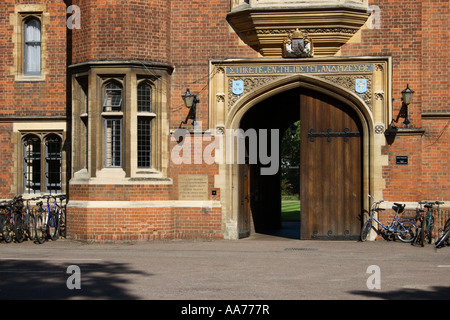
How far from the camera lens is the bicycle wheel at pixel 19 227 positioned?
17844 millimetres

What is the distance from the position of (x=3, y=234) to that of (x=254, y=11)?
781 centimetres

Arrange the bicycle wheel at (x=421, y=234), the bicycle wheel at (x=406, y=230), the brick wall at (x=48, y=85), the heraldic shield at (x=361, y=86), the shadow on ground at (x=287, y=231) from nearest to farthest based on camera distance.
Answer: the bicycle wheel at (x=421, y=234) → the bicycle wheel at (x=406, y=230) → the heraldic shield at (x=361, y=86) → the brick wall at (x=48, y=85) → the shadow on ground at (x=287, y=231)

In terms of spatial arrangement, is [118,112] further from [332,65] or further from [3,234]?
[332,65]

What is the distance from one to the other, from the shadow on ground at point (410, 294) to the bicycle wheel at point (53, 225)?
10.4 meters

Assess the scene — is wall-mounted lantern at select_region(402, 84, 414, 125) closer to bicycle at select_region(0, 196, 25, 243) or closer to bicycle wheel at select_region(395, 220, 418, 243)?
bicycle wheel at select_region(395, 220, 418, 243)

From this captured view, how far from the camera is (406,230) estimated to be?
17.7 metres

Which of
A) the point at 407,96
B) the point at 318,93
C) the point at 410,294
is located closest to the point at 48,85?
the point at 318,93

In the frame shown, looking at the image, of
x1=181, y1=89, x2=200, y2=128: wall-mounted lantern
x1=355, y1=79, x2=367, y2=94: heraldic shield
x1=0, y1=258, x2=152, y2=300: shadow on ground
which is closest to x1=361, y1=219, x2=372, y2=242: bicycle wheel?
x1=355, y1=79, x2=367, y2=94: heraldic shield

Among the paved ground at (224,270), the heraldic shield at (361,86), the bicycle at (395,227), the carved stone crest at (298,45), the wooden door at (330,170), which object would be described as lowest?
the paved ground at (224,270)

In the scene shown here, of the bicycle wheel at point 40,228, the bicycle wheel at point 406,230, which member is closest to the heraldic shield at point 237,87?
the bicycle wheel at point 406,230

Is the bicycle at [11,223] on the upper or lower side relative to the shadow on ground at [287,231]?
upper

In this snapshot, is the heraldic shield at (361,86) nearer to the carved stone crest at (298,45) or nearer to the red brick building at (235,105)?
the red brick building at (235,105)

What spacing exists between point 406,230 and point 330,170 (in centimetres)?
232
